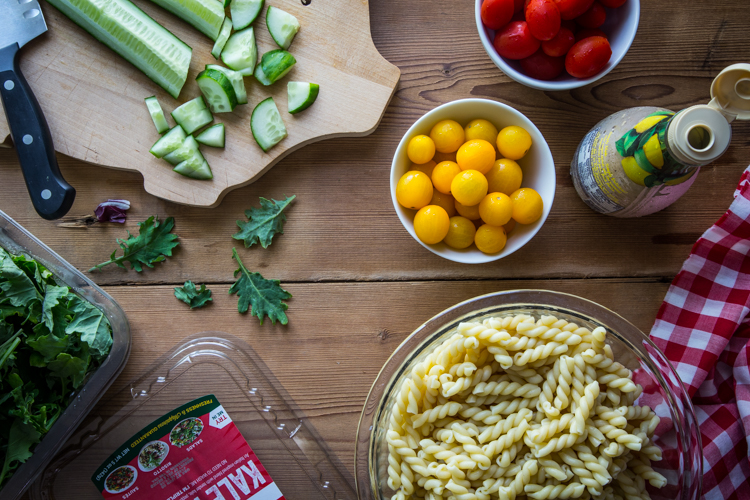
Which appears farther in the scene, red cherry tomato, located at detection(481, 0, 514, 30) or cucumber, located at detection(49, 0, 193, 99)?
cucumber, located at detection(49, 0, 193, 99)

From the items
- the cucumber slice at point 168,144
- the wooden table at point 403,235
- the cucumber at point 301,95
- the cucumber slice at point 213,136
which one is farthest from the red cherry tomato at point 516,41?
the cucumber slice at point 168,144

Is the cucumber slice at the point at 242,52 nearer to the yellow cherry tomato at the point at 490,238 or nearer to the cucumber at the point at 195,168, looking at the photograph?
the cucumber at the point at 195,168

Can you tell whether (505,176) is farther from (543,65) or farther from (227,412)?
(227,412)

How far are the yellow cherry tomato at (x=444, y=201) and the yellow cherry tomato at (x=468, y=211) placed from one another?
22 mm

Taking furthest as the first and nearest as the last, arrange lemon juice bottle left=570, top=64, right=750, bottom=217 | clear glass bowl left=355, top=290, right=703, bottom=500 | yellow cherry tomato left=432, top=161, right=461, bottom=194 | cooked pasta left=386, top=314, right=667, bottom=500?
yellow cherry tomato left=432, top=161, right=461, bottom=194
clear glass bowl left=355, top=290, right=703, bottom=500
cooked pasta left=386, top=314, right=667, bottom=500
lemon juice bottle left=570, top=64, right=750, bottom=217

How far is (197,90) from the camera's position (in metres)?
1.68

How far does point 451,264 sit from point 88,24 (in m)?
1.49

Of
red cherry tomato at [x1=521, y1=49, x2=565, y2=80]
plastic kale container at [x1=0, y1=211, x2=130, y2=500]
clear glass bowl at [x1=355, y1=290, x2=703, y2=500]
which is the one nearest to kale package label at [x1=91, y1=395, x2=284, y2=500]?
plastic kale container at [x1=0, y1=211, x2=130, y2=500]

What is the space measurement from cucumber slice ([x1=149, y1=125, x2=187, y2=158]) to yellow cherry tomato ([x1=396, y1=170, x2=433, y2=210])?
30.3 inches

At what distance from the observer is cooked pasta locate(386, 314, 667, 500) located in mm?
1269

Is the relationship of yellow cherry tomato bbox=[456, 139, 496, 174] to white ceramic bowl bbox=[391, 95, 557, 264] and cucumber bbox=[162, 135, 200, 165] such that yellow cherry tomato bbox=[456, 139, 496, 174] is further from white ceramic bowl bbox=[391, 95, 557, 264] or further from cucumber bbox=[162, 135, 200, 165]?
cucumber bbox=[162, 135, 200, 165]

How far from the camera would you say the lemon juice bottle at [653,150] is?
3.83 feet

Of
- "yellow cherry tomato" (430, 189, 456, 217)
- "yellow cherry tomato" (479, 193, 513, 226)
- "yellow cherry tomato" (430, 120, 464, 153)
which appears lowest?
"yellow cherry tomato" (430, 189, 456, 217)

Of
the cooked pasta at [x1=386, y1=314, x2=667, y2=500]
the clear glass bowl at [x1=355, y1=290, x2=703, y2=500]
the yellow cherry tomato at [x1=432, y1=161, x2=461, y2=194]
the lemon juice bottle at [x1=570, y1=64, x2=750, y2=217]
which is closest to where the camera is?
the lemon juice bottle at [x1=570, y1=64, x2=750, y2=217]
